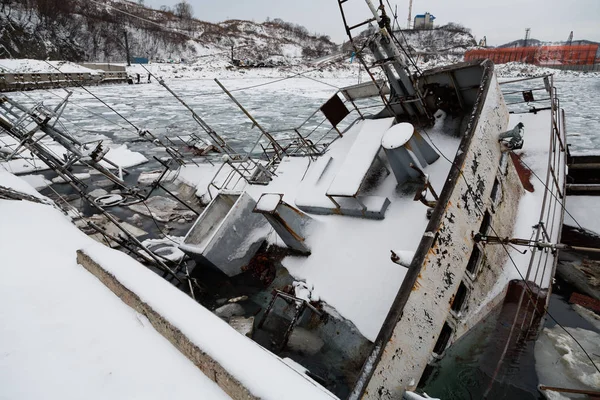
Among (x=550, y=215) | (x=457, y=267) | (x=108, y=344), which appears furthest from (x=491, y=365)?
(x=108, y=344)

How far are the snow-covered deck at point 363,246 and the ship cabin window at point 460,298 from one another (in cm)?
66

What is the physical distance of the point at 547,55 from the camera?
5016 centimetres

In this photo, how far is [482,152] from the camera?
4.36m

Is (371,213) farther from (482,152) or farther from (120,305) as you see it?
(120,305)

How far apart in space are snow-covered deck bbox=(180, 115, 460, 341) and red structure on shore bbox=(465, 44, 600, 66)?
167 feet

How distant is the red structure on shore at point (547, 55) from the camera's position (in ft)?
154

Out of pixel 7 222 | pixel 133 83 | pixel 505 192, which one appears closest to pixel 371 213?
pixel 505 192

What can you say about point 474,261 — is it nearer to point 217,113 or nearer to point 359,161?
point 359,161

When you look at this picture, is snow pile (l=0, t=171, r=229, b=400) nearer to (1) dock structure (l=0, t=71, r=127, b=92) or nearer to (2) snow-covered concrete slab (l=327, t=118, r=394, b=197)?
(2) snow-covered concrete slab (l=327, t=118, r=394, b=197)

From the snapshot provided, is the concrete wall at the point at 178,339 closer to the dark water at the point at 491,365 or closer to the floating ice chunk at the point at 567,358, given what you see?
the dark water at the point at 491,365

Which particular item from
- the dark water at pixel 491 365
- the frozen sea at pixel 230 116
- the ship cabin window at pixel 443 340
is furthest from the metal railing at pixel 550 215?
the ship cabin window at pixel 443 340

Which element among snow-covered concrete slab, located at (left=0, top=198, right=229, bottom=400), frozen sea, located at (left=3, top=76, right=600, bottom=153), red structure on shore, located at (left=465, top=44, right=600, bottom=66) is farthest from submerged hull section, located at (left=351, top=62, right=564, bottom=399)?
red structure on shore, located at (left=465, top=44, right=600, bottom=66)

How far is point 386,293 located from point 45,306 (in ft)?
11.4

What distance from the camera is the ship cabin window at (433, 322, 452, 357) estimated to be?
3656 mm
